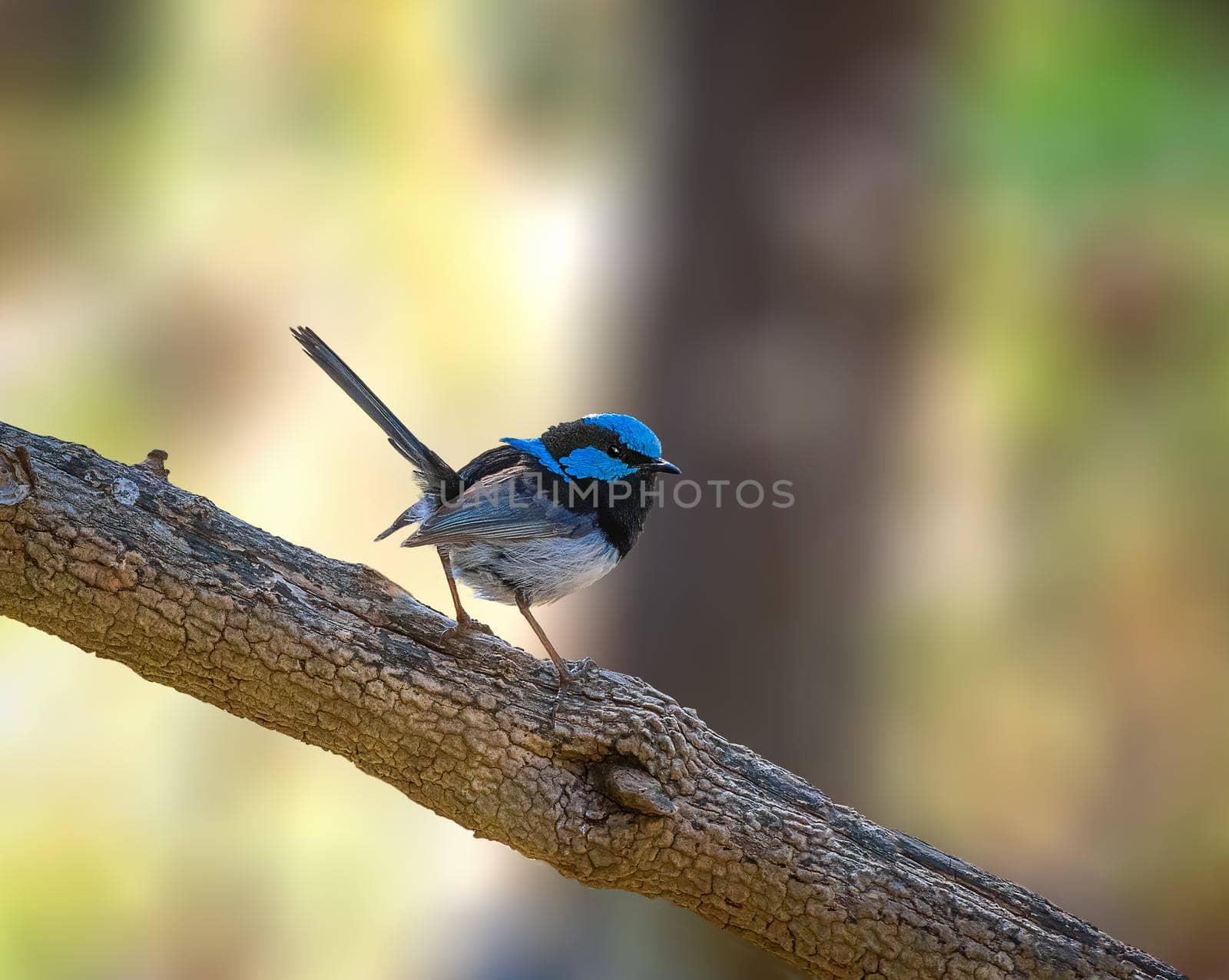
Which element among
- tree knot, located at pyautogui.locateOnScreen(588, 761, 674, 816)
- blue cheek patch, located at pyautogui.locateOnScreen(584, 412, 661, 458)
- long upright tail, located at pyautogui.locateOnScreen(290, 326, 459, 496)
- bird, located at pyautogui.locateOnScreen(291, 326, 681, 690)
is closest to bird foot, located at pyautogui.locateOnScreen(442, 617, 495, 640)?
bird, located at pyautogui.locateOnScreen(291, 326, 681, 690)

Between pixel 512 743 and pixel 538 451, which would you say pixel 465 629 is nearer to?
pixel 512 743

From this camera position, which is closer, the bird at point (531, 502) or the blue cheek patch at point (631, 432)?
the bird at point (531, 502)

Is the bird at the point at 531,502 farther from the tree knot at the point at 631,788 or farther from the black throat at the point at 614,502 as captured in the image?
the tree knot at the point at 631,788

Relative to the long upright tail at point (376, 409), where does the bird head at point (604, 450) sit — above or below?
above

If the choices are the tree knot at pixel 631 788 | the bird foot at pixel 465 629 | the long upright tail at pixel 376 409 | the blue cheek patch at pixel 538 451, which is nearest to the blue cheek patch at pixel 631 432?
the blue cheek patch at pixel 538 451

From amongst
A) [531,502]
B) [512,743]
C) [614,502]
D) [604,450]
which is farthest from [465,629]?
[604,450]

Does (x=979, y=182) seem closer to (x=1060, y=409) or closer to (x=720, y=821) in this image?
(x=1060, y=409)

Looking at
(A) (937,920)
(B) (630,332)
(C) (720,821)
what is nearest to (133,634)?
(C) (720,821)
